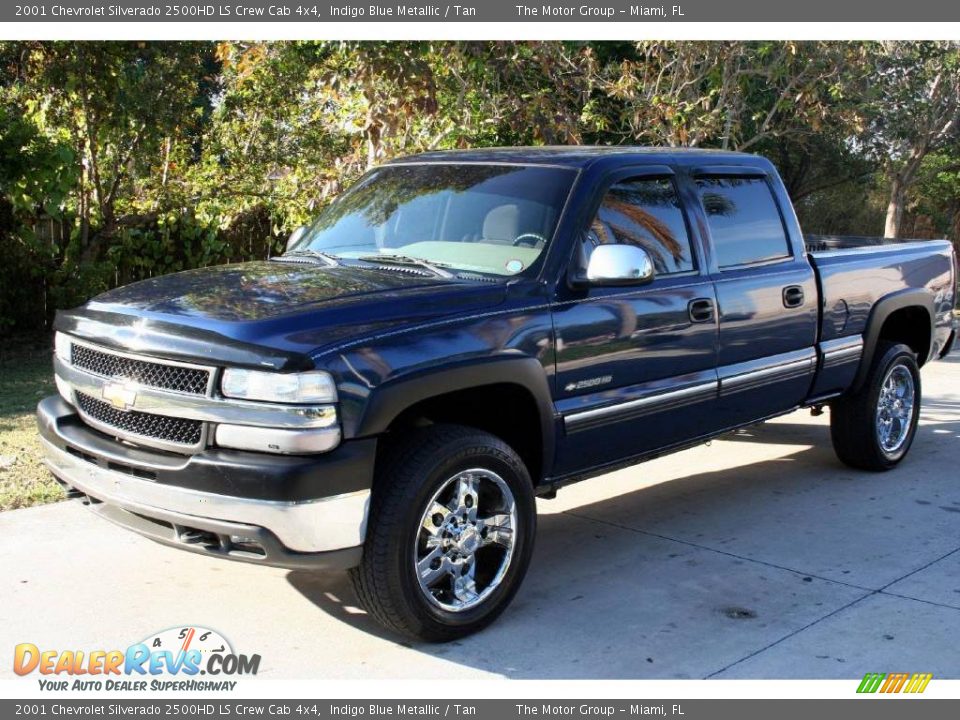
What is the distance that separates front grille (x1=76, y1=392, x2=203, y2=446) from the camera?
4.17 metres

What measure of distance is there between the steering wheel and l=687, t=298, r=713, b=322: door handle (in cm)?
93

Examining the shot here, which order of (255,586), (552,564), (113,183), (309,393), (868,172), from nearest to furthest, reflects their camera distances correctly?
(309,393), (255,586), (552,564), (113,183), (868,172)

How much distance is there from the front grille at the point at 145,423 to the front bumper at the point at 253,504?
0.07 meters

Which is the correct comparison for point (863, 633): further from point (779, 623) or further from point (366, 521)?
point (366, 521)

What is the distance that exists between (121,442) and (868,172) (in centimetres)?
1862

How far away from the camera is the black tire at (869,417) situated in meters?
7.07

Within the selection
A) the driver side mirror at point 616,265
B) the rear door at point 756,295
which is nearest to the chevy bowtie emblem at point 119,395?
the driver side mirror at point 616,265

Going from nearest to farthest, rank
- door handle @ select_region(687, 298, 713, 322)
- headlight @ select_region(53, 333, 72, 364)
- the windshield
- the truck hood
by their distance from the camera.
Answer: the truck hood < headlight @ select_region(53, 333, 72, 364) < the windshield < door handle @ select_region(687, 298, 713, 322)

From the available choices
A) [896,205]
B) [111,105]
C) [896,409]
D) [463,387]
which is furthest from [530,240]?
[896,205]

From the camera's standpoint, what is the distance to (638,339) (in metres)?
5.22

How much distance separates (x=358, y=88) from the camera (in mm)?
9727

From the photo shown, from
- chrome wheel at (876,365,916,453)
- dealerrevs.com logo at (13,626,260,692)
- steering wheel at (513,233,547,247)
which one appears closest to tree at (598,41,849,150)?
chrome wheel at (876,365,916,453)

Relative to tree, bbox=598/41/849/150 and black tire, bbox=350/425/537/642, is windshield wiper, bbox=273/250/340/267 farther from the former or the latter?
tree, bbox=598/41/849/150

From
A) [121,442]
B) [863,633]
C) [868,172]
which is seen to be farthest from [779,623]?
[868,172]
